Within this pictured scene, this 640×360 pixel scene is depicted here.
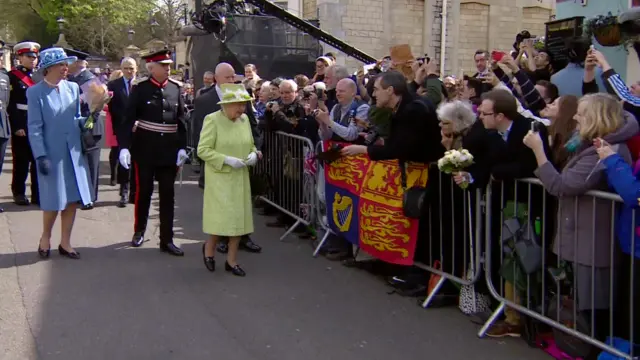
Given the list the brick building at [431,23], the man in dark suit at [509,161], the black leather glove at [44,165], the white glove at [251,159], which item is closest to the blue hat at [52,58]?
the black leather glove at [44,165]

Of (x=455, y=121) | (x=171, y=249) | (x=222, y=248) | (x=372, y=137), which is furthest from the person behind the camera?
(x=222, y=248)

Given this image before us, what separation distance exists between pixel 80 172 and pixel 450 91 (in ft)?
15.0

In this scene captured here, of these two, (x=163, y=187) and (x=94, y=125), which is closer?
(x=94, y=125)

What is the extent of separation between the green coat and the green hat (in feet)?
0.69

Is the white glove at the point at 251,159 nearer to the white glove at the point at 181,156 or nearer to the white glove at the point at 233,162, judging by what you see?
the white glove at the point at 233,162

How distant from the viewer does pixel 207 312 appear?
5527mm

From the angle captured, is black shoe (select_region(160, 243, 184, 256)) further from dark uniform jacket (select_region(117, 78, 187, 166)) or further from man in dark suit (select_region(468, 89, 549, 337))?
man in dark suit (select_region(468, 89, 549, 337))

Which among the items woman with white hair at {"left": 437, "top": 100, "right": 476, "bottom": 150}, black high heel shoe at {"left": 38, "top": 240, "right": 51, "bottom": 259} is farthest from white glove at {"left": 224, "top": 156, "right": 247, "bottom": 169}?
black high heel shoe at {"left": 38, "top": 240, "right": 51, "bottom": 259}

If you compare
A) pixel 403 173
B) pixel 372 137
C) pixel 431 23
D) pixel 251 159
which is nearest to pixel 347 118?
pixel 372 137

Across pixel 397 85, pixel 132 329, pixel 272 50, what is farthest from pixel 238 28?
pixel 132 329

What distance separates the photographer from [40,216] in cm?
924

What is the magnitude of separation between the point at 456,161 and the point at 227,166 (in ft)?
7.65

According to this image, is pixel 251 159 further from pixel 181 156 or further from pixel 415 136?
pixel 415 136

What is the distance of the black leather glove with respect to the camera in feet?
22.1
